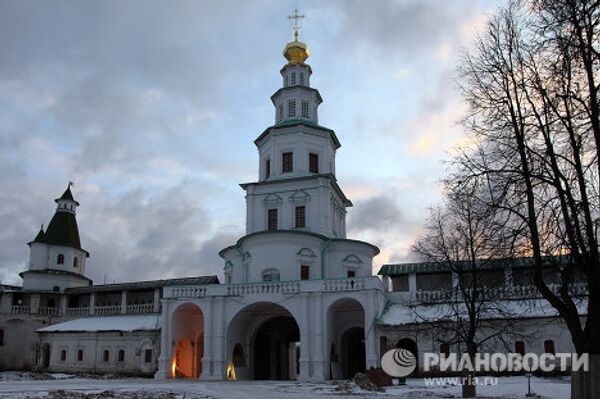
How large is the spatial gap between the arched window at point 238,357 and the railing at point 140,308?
1022cm

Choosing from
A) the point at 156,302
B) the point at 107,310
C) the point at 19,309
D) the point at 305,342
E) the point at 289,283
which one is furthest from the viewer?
the point at 19,309

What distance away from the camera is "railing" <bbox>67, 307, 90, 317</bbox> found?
45.5 m

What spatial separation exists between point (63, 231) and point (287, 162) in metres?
22.6

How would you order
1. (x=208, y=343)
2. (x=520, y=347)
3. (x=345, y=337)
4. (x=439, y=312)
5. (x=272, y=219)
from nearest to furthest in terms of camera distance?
(x=520, y=347), (x=439, y=312), (x=208, y=343), (x=345, y=337), (x=272, y=219)

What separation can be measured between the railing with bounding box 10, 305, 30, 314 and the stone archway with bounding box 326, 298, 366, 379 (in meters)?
26.2

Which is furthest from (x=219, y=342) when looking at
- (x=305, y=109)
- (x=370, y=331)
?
(x=305, y=109)

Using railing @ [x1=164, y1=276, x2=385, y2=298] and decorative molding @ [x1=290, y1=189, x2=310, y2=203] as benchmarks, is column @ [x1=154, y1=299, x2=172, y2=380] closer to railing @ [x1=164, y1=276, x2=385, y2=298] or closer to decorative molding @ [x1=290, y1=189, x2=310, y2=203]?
railing @ [x1=164, y1=276, x2=385, y2=298]

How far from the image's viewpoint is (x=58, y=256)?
1939 inches

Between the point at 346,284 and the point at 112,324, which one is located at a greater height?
the point at 346,284

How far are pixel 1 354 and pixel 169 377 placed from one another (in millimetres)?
20212

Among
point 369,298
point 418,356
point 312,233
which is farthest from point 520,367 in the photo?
point 312,233

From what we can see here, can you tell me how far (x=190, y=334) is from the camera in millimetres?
36906

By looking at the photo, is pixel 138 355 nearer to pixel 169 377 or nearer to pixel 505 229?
pixel 169 377
